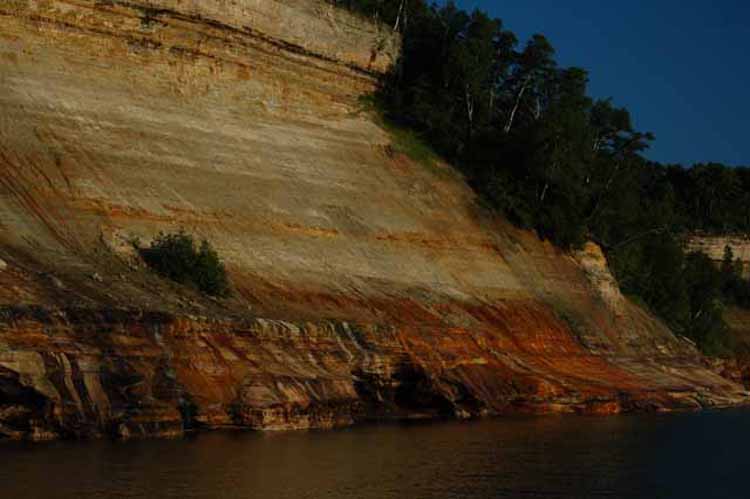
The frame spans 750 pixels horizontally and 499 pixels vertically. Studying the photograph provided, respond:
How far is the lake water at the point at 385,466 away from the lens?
23609 mm

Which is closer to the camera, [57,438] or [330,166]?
[57,438]

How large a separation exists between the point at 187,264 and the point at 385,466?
1277 centimetres

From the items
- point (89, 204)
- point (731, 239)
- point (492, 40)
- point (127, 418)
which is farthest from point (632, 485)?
point (731, 239)

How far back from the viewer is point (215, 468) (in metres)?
25.6

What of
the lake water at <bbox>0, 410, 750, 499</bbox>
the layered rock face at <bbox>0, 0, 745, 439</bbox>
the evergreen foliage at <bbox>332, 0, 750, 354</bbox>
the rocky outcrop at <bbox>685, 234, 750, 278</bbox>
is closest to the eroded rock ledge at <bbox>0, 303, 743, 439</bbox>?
the layered rock face at <bbox>0, 0, 745, 439</bbox>

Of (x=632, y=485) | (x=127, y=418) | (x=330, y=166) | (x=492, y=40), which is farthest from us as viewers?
(x=492, y=40)

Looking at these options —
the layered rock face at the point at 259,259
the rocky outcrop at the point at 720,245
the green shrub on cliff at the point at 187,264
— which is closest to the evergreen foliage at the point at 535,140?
the layered rock face at the point at 259,259

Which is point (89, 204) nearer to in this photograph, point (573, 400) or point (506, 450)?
point (506, 450)

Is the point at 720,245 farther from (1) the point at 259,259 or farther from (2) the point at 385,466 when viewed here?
(2) the point at 385,466

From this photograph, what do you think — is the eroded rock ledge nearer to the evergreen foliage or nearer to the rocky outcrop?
the evergreen foliage

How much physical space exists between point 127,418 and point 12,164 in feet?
43.8

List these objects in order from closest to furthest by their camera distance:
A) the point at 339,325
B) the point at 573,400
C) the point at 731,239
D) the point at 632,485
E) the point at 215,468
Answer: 1. the point at 215,468
2. the point at 632,485
3. the point at 339,325
4. the point at 573,400
5. the point at 731,239

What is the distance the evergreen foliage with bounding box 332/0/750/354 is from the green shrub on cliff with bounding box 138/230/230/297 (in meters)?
23.2

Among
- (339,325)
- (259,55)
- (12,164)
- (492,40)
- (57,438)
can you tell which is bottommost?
(57,438)
